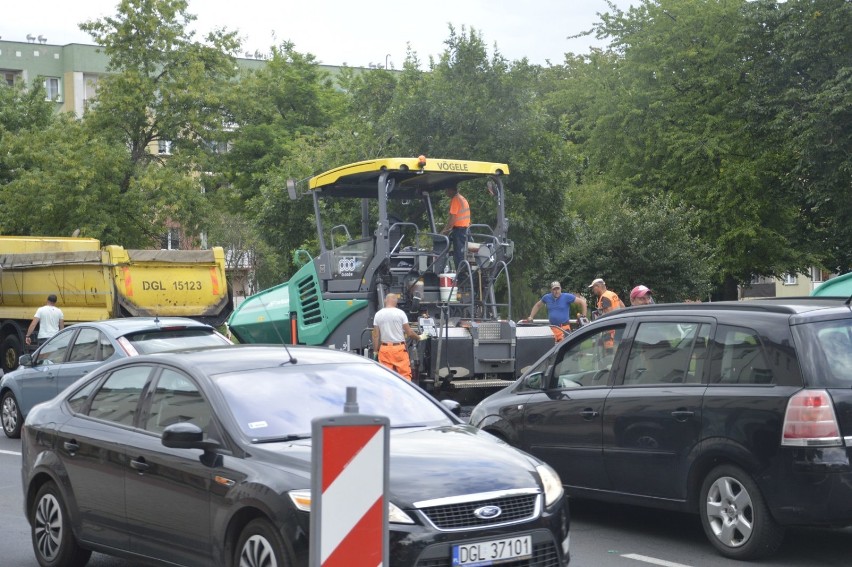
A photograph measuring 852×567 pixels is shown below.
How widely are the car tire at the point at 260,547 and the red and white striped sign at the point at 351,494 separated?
1.45m

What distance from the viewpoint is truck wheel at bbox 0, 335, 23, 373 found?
2619 cm

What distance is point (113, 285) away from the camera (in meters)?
23.3

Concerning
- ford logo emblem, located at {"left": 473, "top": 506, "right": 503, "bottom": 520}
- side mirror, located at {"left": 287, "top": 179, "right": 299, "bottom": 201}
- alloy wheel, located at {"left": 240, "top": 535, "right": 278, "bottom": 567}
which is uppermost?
side mirror, located at {"left": 287, "top": 179, "right": 299, "bottom": 201}

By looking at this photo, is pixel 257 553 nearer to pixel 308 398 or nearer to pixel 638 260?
pixel 308 398

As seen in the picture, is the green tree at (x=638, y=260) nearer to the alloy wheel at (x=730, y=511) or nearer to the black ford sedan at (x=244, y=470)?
the alloy wheel at (x=730, y=511)

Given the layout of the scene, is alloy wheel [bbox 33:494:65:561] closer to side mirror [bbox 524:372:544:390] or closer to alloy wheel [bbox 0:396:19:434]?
side mirror [bbox 524:372:544:390]

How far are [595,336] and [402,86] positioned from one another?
2237 centimetres

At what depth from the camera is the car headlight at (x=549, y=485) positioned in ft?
20.3

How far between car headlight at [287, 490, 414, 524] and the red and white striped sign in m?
1.21

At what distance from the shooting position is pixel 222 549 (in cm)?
615

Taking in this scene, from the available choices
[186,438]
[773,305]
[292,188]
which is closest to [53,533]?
[186,438]

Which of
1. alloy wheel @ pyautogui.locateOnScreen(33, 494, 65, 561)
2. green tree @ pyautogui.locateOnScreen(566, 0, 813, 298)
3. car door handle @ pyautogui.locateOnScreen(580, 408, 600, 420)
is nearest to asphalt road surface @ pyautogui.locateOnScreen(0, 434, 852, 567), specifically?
alloy wheel @ pyautogui.locateOnScreen(33, 494, 65, 561)

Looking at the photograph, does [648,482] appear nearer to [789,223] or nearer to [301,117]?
[789,223]

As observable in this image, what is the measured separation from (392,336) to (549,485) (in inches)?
327
